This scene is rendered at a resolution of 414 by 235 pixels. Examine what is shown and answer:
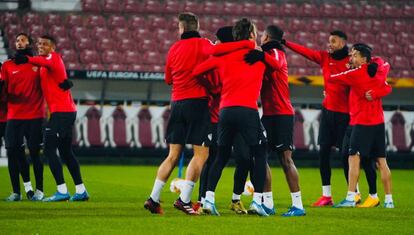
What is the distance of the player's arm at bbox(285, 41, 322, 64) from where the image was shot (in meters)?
11.2

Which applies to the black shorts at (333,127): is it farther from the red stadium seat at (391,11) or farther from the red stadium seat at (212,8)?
the red stadium seat at (391,11)

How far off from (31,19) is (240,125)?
20160mm

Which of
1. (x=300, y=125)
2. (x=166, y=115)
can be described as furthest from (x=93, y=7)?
(x=300, y=125)

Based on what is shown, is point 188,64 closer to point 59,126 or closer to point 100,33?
point 59,126

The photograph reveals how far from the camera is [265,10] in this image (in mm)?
30141

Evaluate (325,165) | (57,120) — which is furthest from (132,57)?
(325,165)

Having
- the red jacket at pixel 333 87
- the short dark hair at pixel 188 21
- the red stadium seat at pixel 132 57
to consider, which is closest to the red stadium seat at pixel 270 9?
the red stadium seat at pixel 132 57

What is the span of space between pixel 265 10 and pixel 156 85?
5.96 m

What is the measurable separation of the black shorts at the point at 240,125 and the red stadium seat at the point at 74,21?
1953 cm

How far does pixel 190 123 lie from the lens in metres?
10.3

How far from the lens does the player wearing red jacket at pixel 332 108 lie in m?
12.4

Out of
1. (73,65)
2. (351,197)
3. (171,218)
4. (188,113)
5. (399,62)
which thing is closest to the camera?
(171,218)

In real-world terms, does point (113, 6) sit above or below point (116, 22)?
above

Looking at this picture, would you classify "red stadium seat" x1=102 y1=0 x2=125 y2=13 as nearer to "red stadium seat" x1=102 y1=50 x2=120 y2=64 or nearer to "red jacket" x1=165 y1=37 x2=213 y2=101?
"red stadium seat" x1=102 y1=50 x2=120 y2=64
